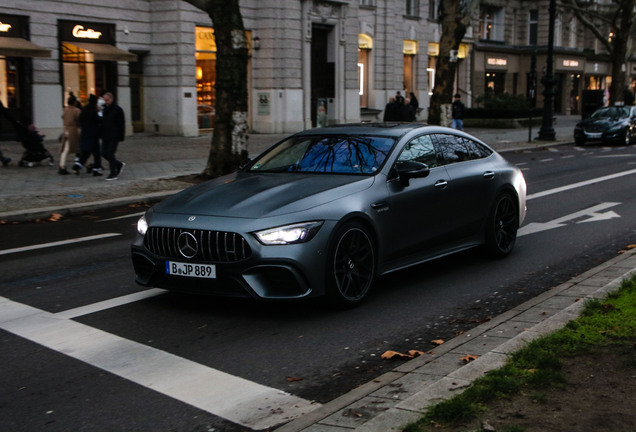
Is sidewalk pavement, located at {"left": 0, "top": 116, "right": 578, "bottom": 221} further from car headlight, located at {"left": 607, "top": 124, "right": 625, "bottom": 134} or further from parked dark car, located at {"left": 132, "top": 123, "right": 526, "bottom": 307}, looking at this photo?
parked dark car, located at {"left": 132, "top": 123, "right": 526, "bottom": 307}

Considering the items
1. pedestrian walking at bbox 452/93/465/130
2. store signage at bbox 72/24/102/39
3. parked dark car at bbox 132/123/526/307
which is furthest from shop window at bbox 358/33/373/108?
parked dark car at bbox 132/123/526/307

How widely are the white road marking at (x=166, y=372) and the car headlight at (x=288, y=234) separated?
118cm

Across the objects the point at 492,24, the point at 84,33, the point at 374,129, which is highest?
the point at 492,24

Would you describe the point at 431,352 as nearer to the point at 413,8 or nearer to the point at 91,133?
the point at 91,133

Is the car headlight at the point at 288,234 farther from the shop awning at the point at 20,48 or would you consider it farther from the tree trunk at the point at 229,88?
the shop awning at the point at 20,48

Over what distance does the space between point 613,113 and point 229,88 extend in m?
20.2

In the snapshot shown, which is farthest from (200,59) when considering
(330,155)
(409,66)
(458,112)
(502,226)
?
(330,155)

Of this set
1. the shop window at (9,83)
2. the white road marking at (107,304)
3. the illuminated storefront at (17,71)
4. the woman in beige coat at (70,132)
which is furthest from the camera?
the shop window at (9,83)

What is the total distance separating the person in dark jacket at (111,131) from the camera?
55.9ft

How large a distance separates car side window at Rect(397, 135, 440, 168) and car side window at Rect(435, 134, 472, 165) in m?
0.16

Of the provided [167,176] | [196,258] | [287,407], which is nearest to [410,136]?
[196,258]

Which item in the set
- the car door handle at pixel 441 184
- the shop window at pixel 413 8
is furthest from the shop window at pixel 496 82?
the car door handle at pixel 441 184

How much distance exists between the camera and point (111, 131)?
55.8 feet

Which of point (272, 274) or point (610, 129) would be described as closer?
point (272, 274)
